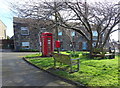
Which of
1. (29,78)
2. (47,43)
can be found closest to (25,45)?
(47,43)

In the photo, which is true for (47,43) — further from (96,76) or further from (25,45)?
(25,45)

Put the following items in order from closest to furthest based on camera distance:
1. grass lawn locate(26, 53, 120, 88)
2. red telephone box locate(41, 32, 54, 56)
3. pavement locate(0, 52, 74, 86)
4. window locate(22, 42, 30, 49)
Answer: grass lawn locate(26, 53, 120, 88), pavement locate(0, 52, 74, 86), red telephone box locate(41, 32, 54, 56), window locate(22, 42, 30, 49)

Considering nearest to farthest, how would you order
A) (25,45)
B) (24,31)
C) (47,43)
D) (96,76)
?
(96,76), (47,43), (25,45), (24,31)

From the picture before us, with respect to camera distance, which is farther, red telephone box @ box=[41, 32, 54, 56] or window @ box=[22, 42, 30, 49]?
window @ box=[22, 42, 30, 49]

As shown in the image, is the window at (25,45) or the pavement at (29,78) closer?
the pavement at (29,78)

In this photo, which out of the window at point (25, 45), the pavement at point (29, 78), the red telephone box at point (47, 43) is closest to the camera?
the pavement at point (29, 78)

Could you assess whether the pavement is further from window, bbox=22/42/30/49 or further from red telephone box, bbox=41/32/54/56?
window, bbox=22/42/30/49

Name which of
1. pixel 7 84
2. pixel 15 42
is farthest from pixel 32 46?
pixel 7 84

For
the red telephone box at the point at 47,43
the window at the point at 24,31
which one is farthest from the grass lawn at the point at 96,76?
the window at the point at 24,31

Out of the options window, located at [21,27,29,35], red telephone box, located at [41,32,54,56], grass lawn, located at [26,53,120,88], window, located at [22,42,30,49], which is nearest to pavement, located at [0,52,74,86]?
grass lawn, located at [26,53,120,88]

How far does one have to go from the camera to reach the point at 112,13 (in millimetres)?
9539

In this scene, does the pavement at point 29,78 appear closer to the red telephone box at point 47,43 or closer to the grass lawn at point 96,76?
the grass lawn at point 96,76

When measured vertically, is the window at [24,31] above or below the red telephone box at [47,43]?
above

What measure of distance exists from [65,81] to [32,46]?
22.3 meters
